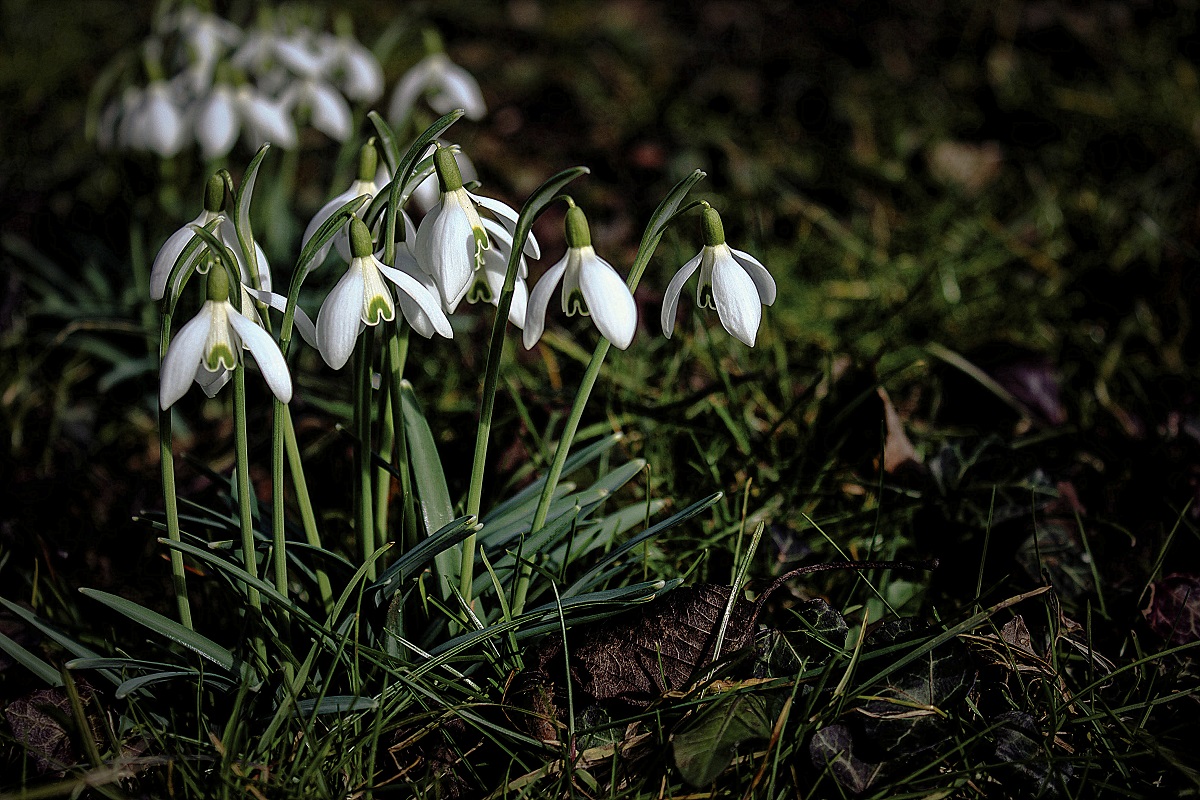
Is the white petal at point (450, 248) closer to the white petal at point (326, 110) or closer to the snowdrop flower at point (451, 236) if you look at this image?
the snowdrop flower at point (451, 236)

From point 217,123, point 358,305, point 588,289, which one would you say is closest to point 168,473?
point 358,305

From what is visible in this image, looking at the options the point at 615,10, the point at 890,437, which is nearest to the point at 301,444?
the point at 890,437

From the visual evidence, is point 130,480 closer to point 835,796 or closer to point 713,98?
point 835,796

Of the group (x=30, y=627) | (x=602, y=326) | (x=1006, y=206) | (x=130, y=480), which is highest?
(x=602, y=326)

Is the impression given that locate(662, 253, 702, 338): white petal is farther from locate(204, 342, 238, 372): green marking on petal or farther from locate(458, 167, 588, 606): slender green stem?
locate(204, 342, 238, 372): green marking on petal

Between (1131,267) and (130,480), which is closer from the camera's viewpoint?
(130,480)

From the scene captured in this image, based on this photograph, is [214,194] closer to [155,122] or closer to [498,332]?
[498,332]

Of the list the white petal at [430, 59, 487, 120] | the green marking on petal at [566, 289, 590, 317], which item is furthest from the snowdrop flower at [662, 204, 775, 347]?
the white petal at [430, 59, 487, 120]
